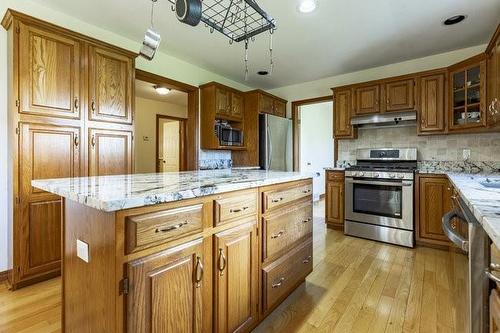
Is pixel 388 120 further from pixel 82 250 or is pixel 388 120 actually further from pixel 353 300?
pixel 82 250

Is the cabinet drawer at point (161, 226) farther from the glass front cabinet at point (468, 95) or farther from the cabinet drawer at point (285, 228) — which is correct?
the glass front cabinet at point (468, 95)

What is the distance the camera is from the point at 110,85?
2.51 meters

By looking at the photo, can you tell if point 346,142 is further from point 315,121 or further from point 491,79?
point 315,121

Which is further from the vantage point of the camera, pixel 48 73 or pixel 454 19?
pixel 454 19

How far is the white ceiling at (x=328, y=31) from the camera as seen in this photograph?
2.37 m

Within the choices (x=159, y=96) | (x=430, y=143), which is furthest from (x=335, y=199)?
(x=159, y=96)

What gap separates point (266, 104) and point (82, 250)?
3.73m

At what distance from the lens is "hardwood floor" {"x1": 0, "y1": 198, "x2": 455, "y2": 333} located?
166cm

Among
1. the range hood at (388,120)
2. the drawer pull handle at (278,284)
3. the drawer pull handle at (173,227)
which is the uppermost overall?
the range hood at (388,120)

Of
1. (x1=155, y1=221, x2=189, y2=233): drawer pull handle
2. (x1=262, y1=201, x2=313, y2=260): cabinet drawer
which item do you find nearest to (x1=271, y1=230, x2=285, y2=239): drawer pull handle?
(x1=262, y1=201, x2=313, y2=260): cabinet drawer

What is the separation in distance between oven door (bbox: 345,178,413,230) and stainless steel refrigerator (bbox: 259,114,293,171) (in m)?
1.32

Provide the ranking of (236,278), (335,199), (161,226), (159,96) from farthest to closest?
(159,96) → (335,199) → (236,278) → (161,226)

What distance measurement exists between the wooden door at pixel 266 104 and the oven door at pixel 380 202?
1.80 metres

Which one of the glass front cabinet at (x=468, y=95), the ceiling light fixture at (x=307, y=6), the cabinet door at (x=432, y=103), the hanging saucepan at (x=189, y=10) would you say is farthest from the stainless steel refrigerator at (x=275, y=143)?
the hanging saucepan at (x=189, y=10)
